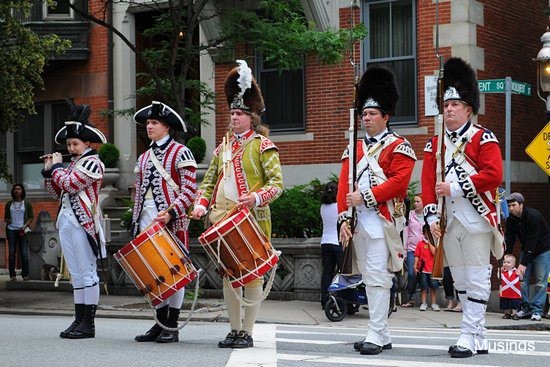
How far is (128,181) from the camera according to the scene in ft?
74.9

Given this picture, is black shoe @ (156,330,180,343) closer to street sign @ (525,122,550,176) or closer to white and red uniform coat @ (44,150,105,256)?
white and red uniform coat @ (44,150,105,256)

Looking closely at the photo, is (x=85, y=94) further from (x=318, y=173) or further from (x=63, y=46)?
(x=318, y=173)

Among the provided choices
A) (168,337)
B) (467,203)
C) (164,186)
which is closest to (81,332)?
(168,337)

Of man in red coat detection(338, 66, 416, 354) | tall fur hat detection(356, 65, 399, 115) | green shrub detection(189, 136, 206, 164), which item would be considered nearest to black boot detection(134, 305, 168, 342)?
man in red coat detection(338, 66, 416, 354)

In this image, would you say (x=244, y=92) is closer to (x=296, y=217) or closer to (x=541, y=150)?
(x=541, y=150)

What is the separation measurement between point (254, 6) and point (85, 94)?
5712 mm

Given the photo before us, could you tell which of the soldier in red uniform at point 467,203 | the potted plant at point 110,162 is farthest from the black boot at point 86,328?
the potted plant at point 110,162

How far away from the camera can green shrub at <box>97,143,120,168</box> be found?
22.6 meters

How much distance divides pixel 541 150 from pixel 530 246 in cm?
156

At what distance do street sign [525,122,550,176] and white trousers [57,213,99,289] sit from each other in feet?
26.6

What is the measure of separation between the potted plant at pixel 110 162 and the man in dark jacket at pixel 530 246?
32.5 ft

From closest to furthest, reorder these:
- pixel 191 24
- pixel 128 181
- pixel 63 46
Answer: pixel 191 24 → pixel 63 46 → pixel 128 181

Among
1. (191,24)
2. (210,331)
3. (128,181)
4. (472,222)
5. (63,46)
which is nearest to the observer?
(472,222)

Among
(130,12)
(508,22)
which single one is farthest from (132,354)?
(130,12)
